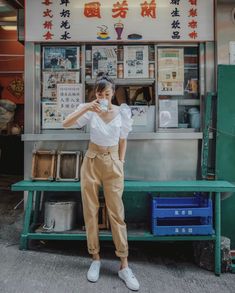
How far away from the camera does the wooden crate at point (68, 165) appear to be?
4.75 m

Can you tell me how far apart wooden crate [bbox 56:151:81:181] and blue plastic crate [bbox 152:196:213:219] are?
1.22 metres

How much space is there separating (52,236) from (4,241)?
1.02m

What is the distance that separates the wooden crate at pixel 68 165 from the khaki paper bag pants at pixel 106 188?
0.89 meters

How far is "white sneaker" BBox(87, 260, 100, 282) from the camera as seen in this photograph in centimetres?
378

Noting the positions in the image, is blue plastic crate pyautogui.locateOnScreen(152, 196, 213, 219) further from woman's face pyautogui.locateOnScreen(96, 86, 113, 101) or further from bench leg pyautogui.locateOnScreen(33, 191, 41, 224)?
bench leg pyautogui.locateOnScreen(33, 191, 41, 224)

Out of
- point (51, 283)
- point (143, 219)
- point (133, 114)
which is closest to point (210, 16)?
point (133, 114)

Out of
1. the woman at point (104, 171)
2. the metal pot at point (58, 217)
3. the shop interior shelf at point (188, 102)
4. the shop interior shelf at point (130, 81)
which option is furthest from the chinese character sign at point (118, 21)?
the metal pot at point (58, 217)

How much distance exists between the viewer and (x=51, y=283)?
3.74m

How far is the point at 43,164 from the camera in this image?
191 inches

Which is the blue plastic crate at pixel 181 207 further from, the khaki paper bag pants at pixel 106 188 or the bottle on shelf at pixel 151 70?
the bottle on shelf at pixel 151 70

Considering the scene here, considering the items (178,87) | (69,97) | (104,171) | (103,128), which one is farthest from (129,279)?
(178,87)

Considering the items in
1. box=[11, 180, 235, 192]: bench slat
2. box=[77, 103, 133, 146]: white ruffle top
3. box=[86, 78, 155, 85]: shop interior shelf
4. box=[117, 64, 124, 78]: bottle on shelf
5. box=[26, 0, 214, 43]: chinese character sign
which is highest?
box=[26, 0, 214, 43]: chinese character sign

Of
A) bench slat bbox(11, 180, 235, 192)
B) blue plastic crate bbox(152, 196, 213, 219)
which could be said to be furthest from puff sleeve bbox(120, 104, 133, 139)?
blue plastic crate bbox(152, 196, 213, 219)

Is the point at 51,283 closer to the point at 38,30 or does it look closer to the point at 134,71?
the point at 134,71
